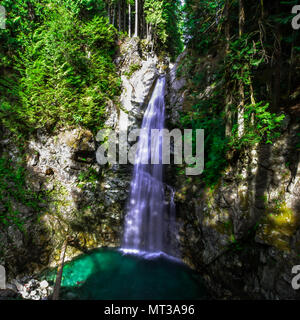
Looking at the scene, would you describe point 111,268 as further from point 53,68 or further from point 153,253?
point 53,68

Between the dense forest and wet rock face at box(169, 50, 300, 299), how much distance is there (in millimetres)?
52

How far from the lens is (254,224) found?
4445 mm

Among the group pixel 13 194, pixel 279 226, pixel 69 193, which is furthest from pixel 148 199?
pixel 13 194

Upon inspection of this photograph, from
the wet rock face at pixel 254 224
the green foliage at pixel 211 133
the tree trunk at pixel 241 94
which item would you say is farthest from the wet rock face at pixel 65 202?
the tree trunk at pixel 241 94

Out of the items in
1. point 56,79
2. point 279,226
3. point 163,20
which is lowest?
point 279,226

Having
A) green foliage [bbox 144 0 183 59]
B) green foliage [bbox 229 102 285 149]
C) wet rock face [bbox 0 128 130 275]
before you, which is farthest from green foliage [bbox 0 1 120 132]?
green foliage [bbox 144 0 183 59]

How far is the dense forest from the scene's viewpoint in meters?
4.44

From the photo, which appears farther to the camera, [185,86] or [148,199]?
[148,199]

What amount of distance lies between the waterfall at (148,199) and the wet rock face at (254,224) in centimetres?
257

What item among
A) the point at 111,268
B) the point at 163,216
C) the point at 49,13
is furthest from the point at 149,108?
the point at 111,268

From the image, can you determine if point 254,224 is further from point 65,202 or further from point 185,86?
point 65,202

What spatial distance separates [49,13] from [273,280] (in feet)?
46.7

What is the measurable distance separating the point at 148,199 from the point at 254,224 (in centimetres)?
530
